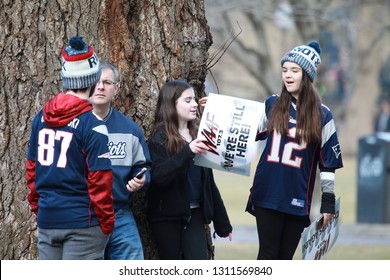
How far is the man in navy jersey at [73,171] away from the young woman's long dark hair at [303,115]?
156cm

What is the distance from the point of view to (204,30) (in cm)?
753

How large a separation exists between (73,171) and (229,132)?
50.6 inches

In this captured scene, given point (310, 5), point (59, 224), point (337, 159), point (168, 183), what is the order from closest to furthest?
point (59, 224)
point (168, 183)
point (337, 159)
point (310, 5)

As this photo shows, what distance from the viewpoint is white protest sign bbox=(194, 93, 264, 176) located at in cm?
664

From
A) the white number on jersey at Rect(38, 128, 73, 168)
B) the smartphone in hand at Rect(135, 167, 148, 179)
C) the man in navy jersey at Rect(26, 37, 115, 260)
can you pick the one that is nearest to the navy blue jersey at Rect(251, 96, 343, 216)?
the smartphone in hand at Rect(135, 167, 148, 179)

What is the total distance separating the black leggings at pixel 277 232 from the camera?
706 centimetres

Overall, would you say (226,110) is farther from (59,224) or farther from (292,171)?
(59,224)

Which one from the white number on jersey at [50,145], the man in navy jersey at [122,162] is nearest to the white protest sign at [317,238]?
the man in navy jersey at [122,162]

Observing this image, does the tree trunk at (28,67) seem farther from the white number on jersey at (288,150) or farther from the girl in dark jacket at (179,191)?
the white number on jersey at (288,150)

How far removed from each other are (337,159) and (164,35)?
1524 millimetres

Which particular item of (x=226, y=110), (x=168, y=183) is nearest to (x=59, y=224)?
(x=168, y=183)

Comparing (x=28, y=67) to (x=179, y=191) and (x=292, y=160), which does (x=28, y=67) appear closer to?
(x=179, y=191)

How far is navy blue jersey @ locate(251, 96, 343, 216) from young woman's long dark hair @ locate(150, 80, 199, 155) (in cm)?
58

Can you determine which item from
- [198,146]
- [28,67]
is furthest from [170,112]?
[28,67]
